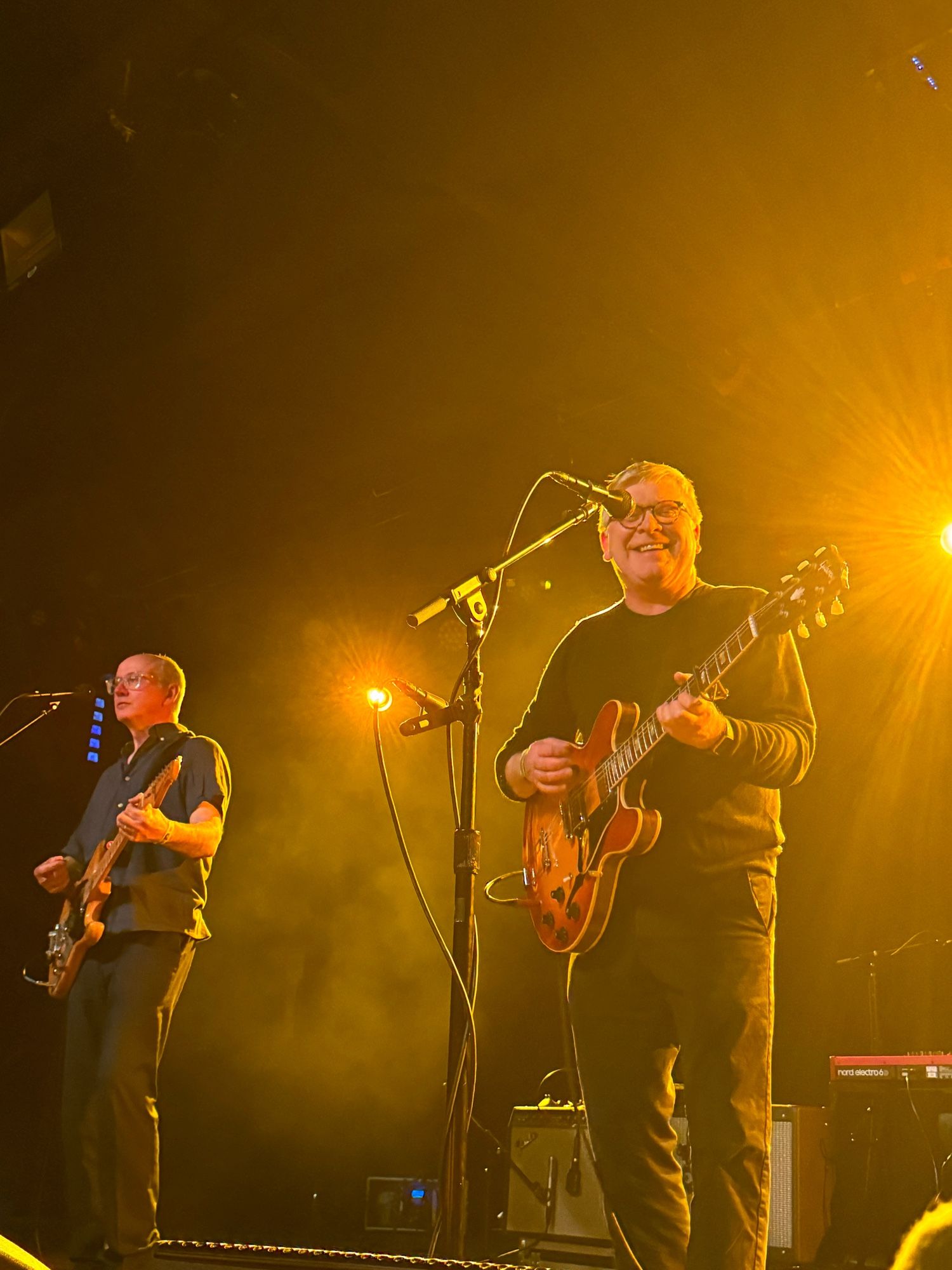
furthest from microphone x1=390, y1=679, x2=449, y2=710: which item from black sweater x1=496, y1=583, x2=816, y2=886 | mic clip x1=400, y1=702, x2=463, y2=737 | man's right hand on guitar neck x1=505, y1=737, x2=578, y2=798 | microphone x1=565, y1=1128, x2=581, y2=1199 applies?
microphone x1=565, y1=1128, x2=581, y2=1199

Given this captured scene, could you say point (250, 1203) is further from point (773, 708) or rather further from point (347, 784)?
point (773, 708)

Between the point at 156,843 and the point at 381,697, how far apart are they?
2.25 meters

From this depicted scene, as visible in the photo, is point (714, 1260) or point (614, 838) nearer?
point (714, 1260)

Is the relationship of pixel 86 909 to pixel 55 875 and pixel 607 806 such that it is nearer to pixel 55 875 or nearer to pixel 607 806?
pixel 55 875

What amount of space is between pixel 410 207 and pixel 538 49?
940 mm

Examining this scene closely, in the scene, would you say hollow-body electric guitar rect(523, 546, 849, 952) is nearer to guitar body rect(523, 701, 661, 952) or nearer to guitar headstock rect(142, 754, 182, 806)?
guitar body rect(523, 701, 661, 952)

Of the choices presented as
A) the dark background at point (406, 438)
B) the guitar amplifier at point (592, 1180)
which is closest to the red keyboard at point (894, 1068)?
the guitar amplifier at point (592, 1180)

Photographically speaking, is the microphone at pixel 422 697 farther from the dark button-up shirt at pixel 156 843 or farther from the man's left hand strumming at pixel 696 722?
the man's left hand strumming at pixel 696 722

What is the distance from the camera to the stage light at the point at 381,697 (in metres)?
5.38

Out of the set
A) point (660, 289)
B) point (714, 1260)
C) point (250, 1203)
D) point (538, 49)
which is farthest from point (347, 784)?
point (714, 1260)

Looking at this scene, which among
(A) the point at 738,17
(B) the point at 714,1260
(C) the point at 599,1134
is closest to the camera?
(B) the point at 714,1260

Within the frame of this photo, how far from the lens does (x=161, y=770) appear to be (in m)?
3.83

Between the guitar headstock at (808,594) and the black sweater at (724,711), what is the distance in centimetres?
7

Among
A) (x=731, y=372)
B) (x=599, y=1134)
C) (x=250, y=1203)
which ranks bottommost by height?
(x=250, y=1203)
